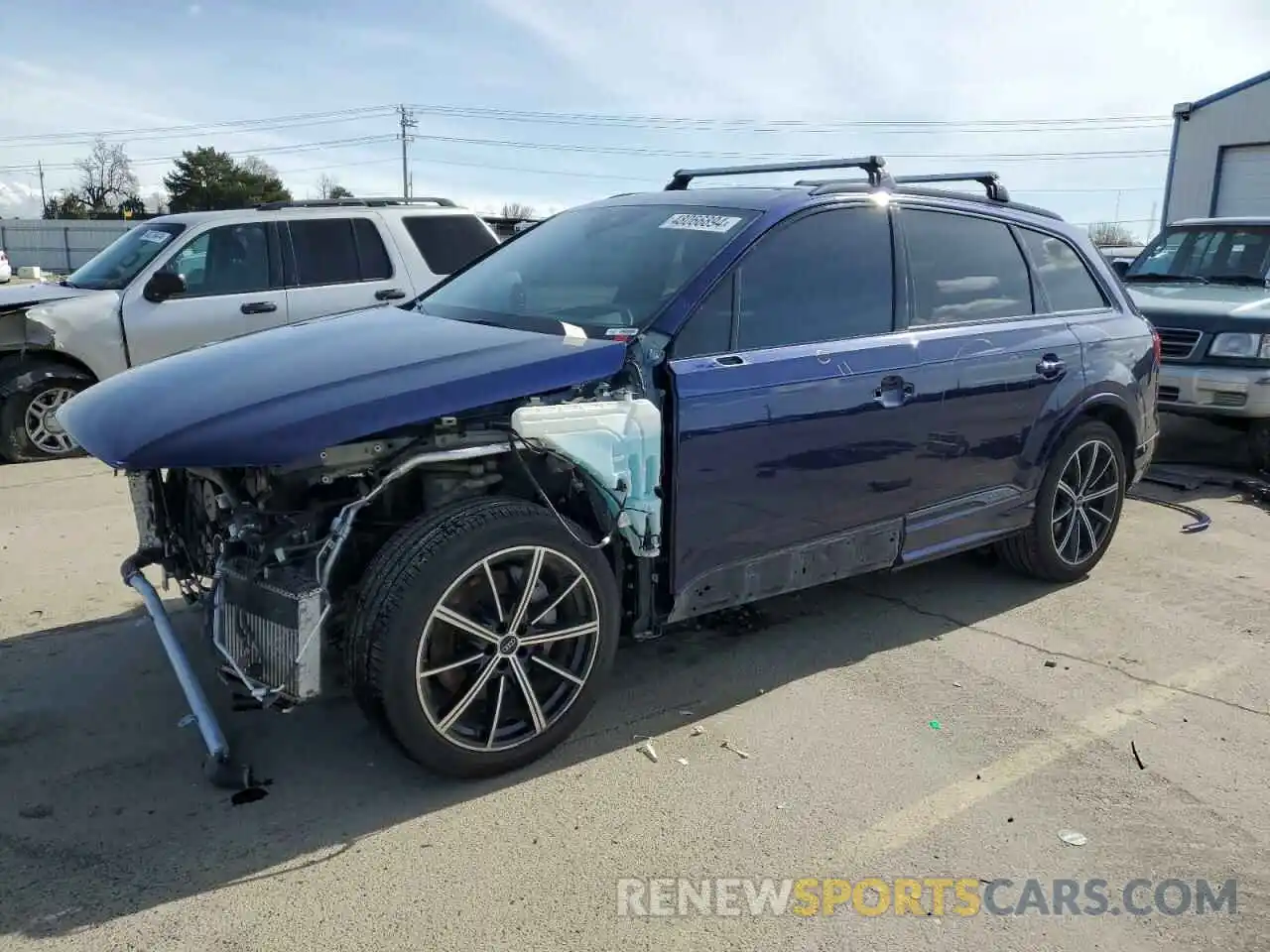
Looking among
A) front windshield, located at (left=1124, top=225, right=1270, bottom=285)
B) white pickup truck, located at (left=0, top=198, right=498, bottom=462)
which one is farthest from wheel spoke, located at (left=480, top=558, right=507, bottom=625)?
front windshield, located at (left=1124, top=225, right=1270, bottom=285)

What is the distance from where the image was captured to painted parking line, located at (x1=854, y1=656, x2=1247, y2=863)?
3080 millimetres

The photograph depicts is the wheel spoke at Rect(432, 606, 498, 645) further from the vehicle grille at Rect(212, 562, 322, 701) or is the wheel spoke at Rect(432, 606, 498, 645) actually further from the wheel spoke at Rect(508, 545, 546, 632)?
the vehicle grille at Rect(212, 562, 322, 701)

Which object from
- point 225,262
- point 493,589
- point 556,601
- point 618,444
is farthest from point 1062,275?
point 225,262

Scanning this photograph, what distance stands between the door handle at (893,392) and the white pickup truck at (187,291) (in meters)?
4.96

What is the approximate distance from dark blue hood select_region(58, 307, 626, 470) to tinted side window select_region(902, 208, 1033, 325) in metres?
1.67

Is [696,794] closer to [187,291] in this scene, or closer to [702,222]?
[702,222]

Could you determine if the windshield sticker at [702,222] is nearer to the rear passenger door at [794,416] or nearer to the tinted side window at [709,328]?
the rear passenger door at [794,416]

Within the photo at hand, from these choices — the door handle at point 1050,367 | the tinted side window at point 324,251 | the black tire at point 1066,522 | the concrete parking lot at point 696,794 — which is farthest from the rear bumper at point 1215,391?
the tinted side window at point 324,251

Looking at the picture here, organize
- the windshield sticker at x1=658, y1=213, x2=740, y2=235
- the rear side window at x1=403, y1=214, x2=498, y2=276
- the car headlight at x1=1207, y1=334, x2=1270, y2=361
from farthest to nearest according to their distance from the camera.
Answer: the rear side window at x1=403, y1=214, x2=498, y2=276
the car headlight at x1=1207, y1=334, x2=1270, y2=361
the windshield sticker at x1=658, y1=213, x2=740, y2=235

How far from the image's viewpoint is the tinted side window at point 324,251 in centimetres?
821

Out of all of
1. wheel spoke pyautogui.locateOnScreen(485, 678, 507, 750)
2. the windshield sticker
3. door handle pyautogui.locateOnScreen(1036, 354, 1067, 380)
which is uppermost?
the windshield sticker

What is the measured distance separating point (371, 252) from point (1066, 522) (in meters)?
6.00

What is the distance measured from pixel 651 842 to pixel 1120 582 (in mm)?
3558

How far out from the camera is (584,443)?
3.27 m
